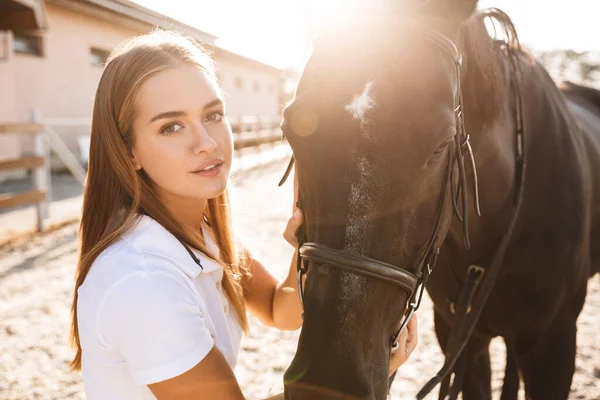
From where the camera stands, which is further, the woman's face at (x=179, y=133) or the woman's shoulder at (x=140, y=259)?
the woman's face at (x=179, y=133)

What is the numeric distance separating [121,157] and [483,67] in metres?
1.28

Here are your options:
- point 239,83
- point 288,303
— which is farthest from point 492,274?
point 239,83

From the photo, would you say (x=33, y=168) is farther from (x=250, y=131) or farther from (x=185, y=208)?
(x=250, y=131)

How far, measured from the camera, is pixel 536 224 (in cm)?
200

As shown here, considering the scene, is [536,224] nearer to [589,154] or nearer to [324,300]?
[589,154]

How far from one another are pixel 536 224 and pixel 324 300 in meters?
1.34

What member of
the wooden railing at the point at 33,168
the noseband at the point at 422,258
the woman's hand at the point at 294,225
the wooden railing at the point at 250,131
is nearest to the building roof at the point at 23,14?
the wooden railing at the point at 33,168

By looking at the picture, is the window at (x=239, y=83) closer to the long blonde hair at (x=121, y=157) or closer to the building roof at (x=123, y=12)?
the building roof at (x=123, y=12)

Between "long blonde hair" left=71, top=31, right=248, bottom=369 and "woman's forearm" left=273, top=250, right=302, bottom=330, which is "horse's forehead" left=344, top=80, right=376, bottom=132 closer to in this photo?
"long blonde hair" left=71, top=31, right=248, bottom=369

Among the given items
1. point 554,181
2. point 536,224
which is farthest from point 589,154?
point 536,224

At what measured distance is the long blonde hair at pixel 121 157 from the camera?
1440 mm

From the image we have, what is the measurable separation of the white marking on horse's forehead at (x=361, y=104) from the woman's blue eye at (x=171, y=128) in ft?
2.05

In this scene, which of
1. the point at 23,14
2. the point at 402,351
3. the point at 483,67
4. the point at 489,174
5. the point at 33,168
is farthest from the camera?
the point at 23,14

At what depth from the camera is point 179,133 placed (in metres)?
1.46
